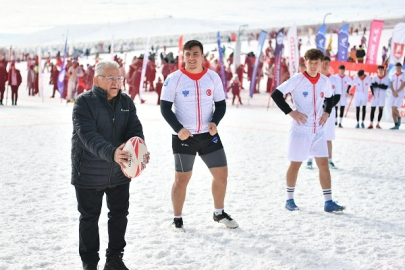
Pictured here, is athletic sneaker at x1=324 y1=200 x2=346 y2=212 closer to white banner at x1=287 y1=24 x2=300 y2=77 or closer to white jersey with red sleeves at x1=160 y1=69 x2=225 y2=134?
white jersey with red sleeves at x1=160 y1=69 x2=225 y2=134

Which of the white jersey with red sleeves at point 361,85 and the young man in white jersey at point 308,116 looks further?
the white jersey with red sleeves at point 361,85

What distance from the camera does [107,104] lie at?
3.59 meters

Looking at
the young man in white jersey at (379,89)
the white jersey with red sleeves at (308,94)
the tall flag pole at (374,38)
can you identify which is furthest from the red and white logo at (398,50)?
the white jersey with red sleeves at (308,94)

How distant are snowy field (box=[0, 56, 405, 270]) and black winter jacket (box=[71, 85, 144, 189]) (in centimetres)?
72

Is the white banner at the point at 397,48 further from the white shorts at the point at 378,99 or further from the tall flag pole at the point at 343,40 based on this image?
the tall flag pole at the point at 343,40

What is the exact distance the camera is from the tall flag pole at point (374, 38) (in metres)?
19.8

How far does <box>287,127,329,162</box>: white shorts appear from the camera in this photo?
5.65 meters

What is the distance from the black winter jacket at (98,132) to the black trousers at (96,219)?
0.07 metres

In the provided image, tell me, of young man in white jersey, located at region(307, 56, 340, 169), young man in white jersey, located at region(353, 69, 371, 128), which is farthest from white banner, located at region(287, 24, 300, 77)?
young man in white jersey, located at region(307, 56, 340, 169)

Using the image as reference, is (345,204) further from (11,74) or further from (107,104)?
(11,74)

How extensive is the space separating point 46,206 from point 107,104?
8.27ft

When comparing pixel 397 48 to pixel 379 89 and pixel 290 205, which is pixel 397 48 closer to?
pixel 379 89

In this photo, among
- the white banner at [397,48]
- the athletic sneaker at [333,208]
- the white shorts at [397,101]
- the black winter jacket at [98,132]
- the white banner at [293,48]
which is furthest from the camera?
the white banner at [293,48]

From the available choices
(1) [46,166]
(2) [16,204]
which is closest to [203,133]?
(2) [16,204]
